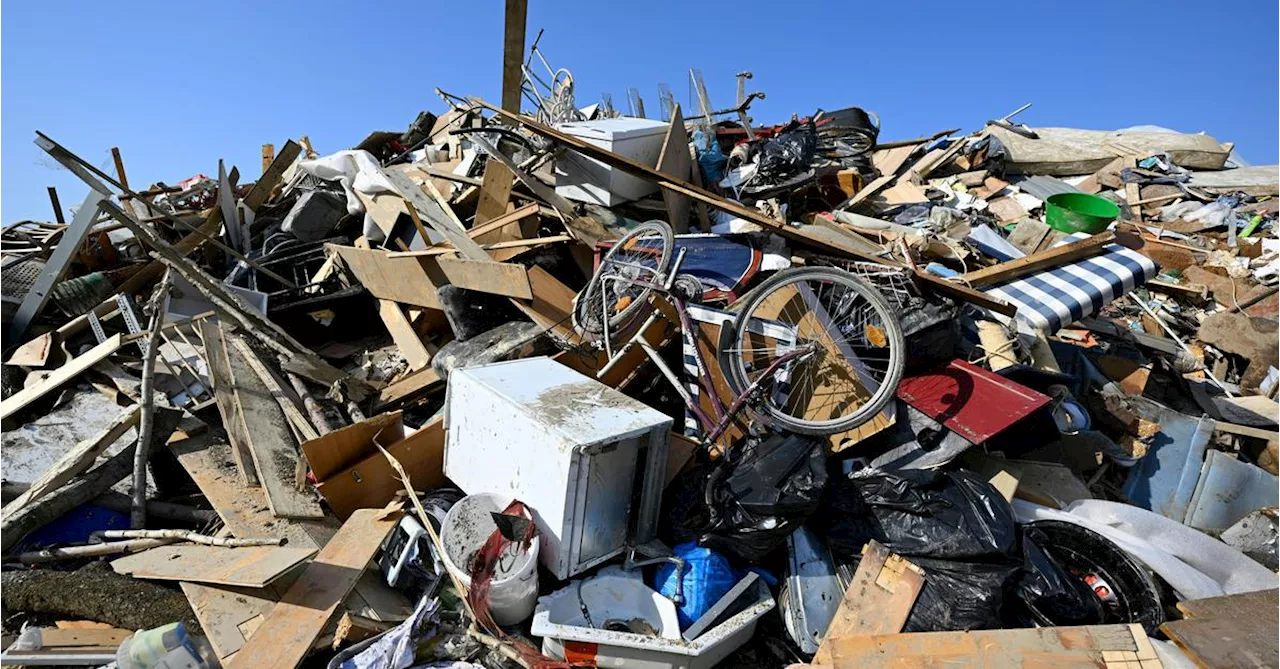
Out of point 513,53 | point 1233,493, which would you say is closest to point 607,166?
point 513,53

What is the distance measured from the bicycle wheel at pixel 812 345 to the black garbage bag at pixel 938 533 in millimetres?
477

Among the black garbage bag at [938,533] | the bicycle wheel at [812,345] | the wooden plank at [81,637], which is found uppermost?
the bicycle wheel at [812,345]

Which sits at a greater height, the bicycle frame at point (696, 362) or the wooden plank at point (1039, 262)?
the wooden plank at point (1039, 262)

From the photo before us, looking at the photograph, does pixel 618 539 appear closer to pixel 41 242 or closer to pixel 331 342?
pixel 331 342

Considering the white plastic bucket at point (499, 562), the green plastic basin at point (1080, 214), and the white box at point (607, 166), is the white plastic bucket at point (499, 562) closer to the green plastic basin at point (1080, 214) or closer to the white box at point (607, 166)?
the white box at point (607, 166)

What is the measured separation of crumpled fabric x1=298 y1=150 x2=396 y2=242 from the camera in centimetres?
584

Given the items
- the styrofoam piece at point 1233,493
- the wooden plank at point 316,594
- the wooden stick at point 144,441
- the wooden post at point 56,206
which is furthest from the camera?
the wooden post at point 56,206

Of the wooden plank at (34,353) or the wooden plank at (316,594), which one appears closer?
the wooden plank at (316,594)

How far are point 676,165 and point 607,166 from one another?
2.54 feet

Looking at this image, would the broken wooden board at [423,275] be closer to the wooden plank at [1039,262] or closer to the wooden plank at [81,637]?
the wooden plank at [81,637]

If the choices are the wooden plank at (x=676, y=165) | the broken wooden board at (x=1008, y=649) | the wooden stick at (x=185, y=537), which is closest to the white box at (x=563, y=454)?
the wooden stick at (x=185, y=537)

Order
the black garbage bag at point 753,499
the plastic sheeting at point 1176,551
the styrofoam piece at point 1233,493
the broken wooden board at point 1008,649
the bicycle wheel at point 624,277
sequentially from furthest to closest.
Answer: the bicycle wheel at point 624,277 < the styrofoam piece at point 1233,493 < the plastic sheeting at point 1176,551 < the black garbage bag at point 753,499 < the broken wooden board at point 1008,649

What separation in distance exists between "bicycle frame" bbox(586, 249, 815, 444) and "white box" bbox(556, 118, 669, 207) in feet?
5.51

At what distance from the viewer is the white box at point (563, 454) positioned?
106 inches
